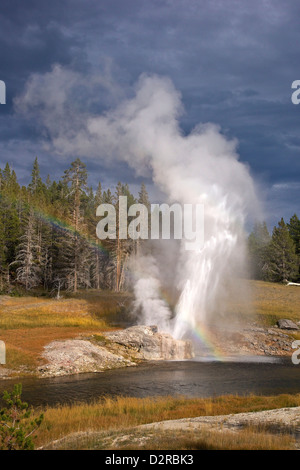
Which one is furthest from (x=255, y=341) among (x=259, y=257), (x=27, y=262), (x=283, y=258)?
(x=259, y=257)

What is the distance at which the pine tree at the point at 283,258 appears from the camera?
89750mm

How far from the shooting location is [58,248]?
3260 inches

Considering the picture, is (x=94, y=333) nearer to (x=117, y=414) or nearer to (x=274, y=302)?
(x=117, y=414)

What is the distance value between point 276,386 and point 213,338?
19342 millimetres

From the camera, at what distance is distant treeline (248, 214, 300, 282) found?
90062mm

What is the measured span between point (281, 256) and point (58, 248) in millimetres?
56646

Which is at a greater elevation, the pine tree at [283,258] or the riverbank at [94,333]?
the pine tree at [283,258]

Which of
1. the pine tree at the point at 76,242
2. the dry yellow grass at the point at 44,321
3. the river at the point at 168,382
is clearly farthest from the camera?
the pine tree at the point at 76,242

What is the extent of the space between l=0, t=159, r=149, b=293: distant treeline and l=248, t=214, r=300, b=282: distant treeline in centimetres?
3737

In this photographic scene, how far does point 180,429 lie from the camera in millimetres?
12742

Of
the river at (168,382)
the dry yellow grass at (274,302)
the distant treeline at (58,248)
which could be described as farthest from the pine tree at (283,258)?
the river at (168,382)

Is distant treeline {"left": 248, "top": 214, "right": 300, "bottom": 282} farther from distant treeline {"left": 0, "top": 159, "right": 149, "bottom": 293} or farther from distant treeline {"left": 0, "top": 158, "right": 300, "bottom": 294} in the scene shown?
distant treeline {"left": 0, "top": 159, "right": 149, "bottom": 293}

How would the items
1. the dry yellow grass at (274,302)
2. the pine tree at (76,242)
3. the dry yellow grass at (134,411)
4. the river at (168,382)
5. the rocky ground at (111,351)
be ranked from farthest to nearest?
1. the pine tree at (76,242)
2. the dry yellow grass at (274,302)
3. the rocky ground at (111,351)
4. the river at (168,382)
5. the dry yellow grass at (134,411)

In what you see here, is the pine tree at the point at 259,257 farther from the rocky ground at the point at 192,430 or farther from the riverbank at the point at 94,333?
the rocky ground at the point at 192,430
